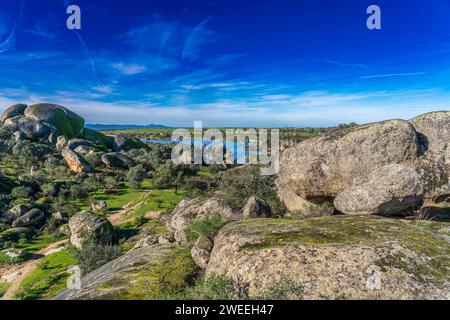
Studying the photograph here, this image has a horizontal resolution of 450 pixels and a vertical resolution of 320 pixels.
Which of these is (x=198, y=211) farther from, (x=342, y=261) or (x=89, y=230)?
(x=342, y=261)

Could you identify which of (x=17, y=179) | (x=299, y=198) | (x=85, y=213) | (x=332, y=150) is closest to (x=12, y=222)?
(x=85, y=213)

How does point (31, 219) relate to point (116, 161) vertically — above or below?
below

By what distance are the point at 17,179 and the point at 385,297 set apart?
152 feet

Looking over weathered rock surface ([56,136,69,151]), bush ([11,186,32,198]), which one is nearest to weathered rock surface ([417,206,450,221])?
bush ([11,186,32,198])

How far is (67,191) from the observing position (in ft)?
127

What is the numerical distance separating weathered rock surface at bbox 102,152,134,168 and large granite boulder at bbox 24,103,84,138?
77.9 ft

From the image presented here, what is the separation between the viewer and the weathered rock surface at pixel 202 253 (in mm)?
9594

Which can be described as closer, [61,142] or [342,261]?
[342,261]

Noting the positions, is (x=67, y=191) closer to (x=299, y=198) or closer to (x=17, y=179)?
(x=17, y=179)

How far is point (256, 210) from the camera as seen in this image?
16.8 metres

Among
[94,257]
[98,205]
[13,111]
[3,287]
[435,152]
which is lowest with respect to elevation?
[3,287]

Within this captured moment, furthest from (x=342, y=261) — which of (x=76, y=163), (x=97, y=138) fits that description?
(x=97, y=138)

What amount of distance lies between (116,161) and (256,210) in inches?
1753

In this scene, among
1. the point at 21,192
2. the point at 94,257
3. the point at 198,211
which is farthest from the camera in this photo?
the point at 21,192
